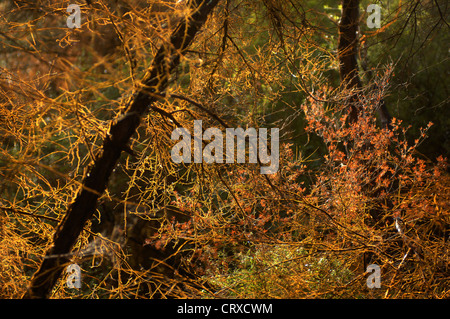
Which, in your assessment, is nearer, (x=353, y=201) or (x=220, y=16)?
(x=220, y=16)

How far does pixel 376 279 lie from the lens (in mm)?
2988

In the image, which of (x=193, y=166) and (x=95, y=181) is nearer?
(x=95, y=181)

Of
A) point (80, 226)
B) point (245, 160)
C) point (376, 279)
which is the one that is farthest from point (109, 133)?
point (376, 279)

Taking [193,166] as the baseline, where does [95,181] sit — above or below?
below

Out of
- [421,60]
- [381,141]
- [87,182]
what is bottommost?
[87,182]

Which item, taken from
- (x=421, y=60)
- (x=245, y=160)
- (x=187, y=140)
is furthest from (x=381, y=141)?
(x=421, y=60)

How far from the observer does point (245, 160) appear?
3.02m

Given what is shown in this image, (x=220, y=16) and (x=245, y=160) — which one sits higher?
(x=220, y=16)

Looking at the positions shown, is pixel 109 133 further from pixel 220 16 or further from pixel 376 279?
pixel 376 279
